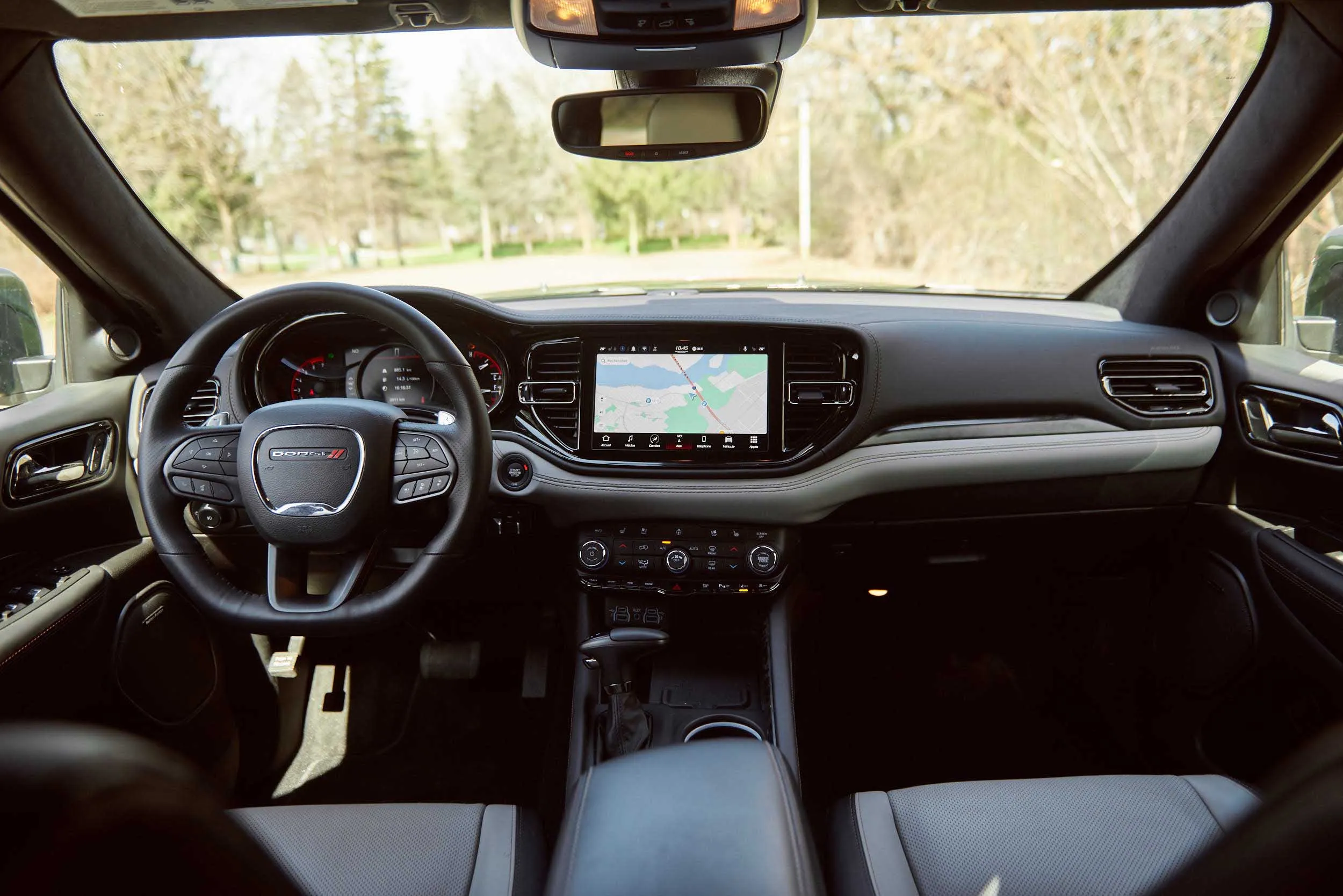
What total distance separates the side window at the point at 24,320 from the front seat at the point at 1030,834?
8.48ft

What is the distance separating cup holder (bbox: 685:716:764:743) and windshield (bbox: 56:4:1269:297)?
5.15ft

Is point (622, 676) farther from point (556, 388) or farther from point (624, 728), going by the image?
point (556, 388)

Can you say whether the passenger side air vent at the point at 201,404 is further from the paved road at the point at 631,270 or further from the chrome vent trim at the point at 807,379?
the chrome vent trim at the point at 807,379

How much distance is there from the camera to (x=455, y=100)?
4113 mm

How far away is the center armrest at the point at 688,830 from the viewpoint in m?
1.23

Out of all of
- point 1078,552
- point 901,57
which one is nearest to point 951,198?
point 901,57

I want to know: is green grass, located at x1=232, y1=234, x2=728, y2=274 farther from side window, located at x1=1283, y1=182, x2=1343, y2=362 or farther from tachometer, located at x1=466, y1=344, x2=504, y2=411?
side window, located at x1=1283, y1=182, x2=1343, y2=362

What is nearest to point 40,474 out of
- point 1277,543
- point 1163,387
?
point 1163,387

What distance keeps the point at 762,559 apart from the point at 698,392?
557 mm

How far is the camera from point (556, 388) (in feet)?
9.27

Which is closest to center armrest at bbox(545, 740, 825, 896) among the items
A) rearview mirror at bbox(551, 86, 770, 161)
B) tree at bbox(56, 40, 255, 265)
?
rearview mirror at bbox(551, 86, 770, 161)

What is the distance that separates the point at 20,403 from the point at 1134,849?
302 cm

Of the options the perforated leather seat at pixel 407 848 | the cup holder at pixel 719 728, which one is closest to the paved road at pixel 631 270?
the cup holder at pixel 719 728

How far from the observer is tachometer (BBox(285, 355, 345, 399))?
280cm
